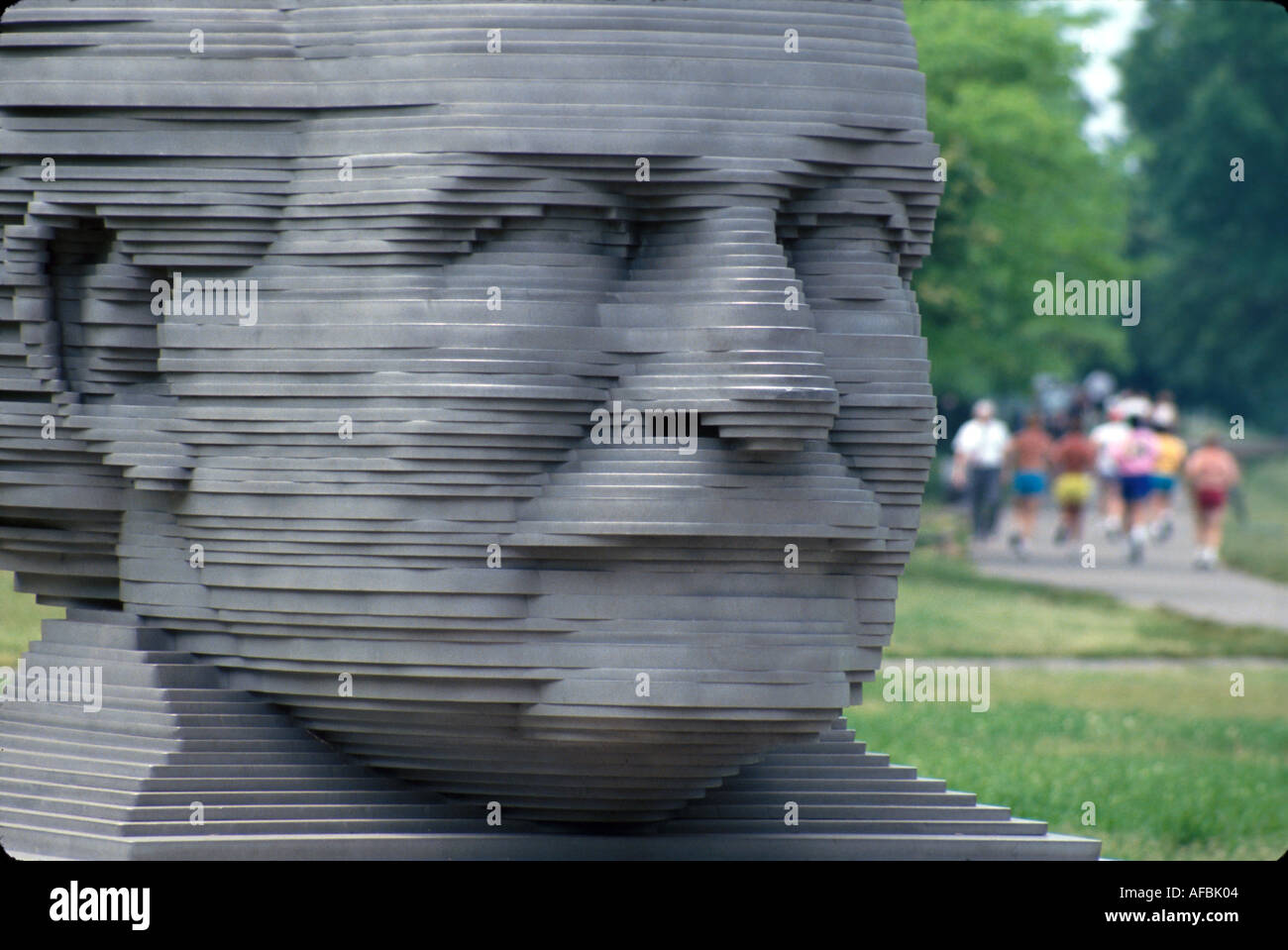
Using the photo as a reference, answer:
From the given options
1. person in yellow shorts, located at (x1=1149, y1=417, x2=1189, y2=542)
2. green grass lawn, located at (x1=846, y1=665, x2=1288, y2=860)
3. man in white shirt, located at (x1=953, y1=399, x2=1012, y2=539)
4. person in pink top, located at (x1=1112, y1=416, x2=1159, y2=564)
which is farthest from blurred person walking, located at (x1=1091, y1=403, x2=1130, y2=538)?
green grass lawn, located at (x1=846, y1=665, x2=1288, y2=860)

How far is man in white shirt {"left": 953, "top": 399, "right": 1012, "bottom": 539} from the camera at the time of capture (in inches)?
1467

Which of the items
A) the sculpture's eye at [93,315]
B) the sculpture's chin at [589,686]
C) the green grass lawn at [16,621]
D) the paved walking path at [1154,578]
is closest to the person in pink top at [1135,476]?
the paved walking path at [1154,578]

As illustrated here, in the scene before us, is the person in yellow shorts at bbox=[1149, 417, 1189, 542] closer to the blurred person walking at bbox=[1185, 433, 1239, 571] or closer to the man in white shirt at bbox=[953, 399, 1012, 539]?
the blurred person walking at bbox=[1185, 433, 1239, 571]

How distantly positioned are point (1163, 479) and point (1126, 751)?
19920 millimetres

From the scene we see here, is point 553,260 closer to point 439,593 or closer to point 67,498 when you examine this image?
point 439,593

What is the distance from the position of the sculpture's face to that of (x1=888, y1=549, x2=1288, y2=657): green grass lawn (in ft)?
43.3

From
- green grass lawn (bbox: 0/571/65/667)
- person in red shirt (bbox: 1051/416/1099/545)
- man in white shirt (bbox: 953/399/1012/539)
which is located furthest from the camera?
man in white shirt (bbox: 953/399/1012/539)

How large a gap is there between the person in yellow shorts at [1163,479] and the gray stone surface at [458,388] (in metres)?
25.6

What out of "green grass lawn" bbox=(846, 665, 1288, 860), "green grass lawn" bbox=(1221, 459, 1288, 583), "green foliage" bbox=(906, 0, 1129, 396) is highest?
"green foliage" bbox=(906, 0, 1129, 396)

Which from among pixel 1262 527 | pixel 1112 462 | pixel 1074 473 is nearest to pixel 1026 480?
pixel 1074 473

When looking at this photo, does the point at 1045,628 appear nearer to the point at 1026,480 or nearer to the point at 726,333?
the point at 1026,480

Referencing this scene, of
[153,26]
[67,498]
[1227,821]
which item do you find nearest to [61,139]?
[153,26]

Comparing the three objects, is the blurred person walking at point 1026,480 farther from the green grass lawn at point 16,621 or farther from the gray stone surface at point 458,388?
the gray stone surface at point 458,388

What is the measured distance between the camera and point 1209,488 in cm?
3469
